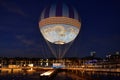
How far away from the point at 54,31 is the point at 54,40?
1.63m

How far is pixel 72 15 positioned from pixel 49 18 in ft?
9.85

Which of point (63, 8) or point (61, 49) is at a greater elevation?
point (63, 8)

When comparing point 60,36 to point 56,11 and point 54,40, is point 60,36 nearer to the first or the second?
point 54,40

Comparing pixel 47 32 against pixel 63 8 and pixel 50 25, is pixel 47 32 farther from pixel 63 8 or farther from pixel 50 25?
pixel 63 8

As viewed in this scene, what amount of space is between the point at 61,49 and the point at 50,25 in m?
7.97

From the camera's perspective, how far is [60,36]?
117ft

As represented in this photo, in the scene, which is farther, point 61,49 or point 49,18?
Answer: point 61,49

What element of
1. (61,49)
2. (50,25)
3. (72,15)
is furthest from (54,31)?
(61,49)

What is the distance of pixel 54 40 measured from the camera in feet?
119

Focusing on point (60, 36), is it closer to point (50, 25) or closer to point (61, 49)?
point (50, 25)

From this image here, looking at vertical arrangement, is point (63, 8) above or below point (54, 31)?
above

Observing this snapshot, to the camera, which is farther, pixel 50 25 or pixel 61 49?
pixel 61 49

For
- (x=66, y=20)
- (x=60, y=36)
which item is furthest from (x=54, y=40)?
(x=66, y=20)

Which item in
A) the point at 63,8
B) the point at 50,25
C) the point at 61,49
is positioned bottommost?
the point at 61,49
